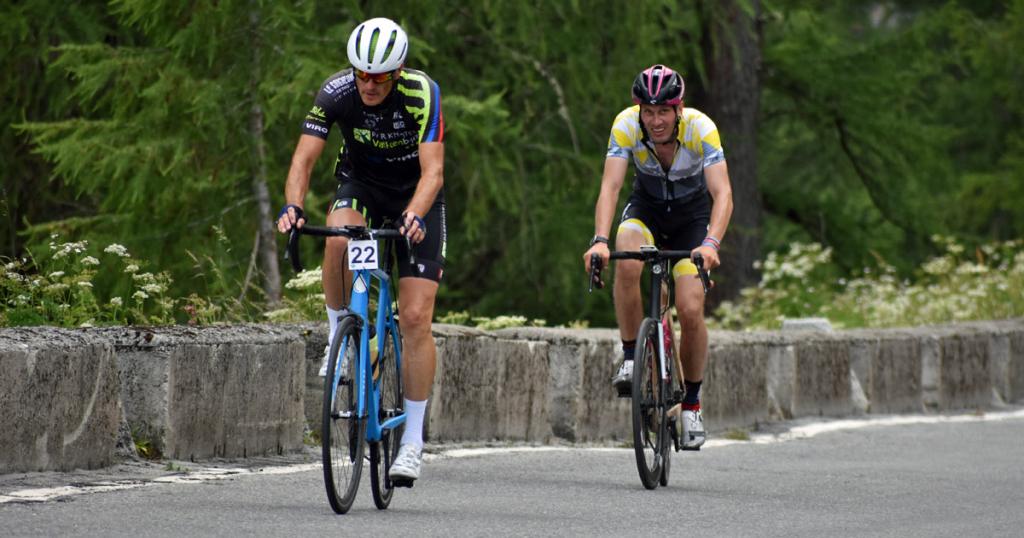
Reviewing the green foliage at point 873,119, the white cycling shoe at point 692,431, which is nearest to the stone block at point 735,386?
the white cycling shoe at point 692,431

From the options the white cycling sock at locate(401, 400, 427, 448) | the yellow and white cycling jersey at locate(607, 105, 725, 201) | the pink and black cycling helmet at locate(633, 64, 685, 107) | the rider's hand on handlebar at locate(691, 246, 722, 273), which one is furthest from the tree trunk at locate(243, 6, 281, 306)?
the white cycling sock at locate(401, 400, 427, 448)

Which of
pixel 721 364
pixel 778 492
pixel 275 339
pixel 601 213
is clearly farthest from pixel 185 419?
pixel 721 364

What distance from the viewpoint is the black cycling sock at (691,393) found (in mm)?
9164

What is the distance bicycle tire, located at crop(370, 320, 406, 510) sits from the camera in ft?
23.0

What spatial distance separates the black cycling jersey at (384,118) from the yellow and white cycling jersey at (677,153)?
1683 mm

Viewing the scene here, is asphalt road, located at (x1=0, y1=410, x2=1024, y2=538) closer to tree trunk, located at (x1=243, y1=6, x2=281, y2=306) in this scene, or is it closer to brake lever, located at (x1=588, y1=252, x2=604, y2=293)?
brake lever, located at (x1=588, y1=252, x2=604, y2=293)

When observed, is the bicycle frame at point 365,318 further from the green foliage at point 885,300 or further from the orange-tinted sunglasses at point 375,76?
the green foliage at point 885,300

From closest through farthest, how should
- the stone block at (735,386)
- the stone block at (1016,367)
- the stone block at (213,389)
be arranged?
the stone block at (213,389) → the stone block at (735,386) → the stone block at (1016,367)

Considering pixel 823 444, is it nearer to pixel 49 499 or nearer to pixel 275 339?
pixel 275 339

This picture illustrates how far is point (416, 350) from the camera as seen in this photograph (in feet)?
24.2

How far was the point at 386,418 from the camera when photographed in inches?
285

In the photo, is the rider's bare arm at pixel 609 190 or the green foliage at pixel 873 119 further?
the green foliage at pixel 873 119

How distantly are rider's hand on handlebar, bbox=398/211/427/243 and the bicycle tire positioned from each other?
65cm

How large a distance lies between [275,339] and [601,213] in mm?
1718
